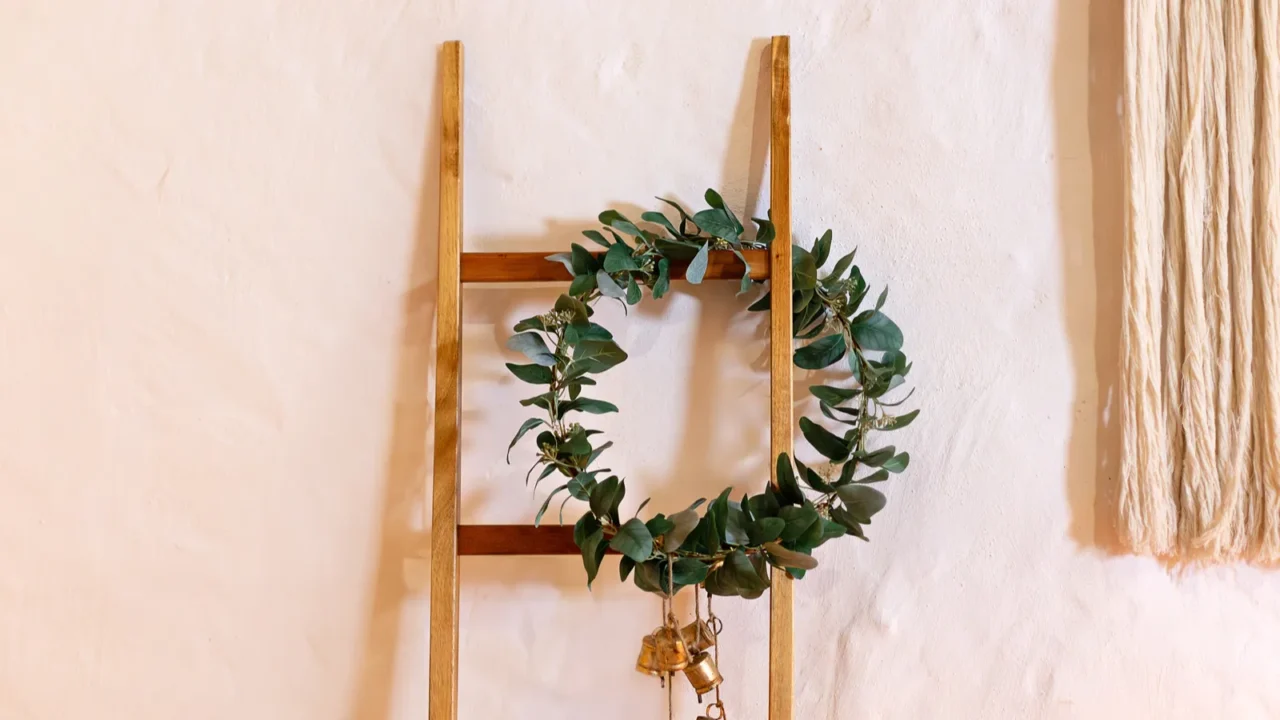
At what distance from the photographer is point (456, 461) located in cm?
79

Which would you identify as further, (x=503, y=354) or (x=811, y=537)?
(x=503, y=354)

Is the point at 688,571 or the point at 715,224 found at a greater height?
the point at 715,224

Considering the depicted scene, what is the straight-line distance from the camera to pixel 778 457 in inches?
28.6

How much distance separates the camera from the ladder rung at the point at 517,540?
0.78m

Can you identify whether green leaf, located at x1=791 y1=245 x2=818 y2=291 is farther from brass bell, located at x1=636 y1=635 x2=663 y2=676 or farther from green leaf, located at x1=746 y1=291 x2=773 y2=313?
brass bell, located at x1=636 y1=635 x2=663 y2=676

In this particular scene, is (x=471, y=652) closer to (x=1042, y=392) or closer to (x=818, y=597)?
(x=818, y=597)

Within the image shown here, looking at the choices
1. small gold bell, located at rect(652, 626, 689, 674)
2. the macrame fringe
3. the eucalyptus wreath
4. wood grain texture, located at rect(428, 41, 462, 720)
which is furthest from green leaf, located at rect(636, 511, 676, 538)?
the macrame fringe

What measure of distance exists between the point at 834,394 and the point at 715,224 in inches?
8.0

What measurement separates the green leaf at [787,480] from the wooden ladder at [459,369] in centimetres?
4

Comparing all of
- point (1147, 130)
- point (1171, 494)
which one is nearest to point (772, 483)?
point (1171, 494)

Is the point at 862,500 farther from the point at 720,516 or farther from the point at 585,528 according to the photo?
the point at 585,528

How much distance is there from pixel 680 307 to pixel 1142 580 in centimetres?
57

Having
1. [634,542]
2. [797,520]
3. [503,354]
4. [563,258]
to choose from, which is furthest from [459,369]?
[797,520]

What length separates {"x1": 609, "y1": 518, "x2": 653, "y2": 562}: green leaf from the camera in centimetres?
68
